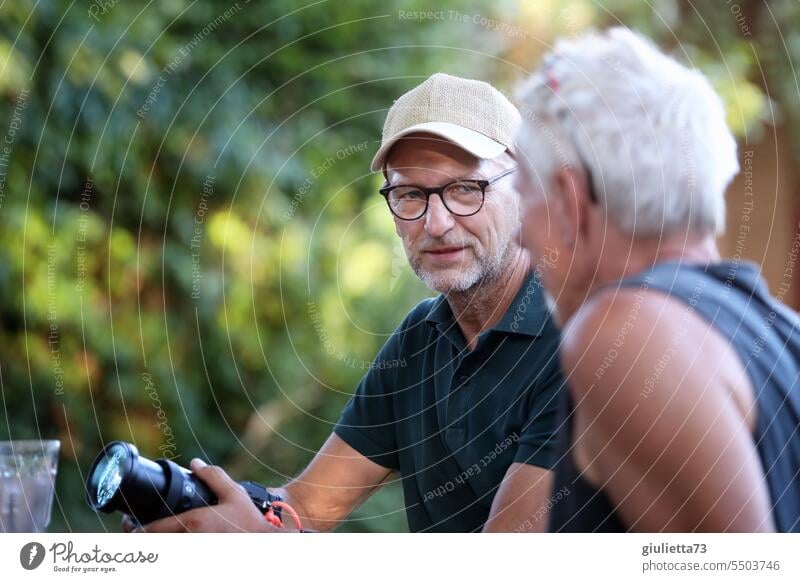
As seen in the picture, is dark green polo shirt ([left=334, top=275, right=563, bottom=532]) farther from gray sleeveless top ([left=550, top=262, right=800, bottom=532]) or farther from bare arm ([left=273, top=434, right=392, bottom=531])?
gray sleeveless top ([left=550, top=262, right=800, bottom=532])

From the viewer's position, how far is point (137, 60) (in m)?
1.68

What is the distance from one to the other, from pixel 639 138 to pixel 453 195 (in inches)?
13.0

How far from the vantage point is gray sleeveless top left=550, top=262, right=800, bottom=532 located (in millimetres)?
739

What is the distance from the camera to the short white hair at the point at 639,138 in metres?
0.79

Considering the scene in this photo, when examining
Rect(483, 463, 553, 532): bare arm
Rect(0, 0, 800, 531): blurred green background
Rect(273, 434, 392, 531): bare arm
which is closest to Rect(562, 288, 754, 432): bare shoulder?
Rect(483, 463, 553, 532): bare arm

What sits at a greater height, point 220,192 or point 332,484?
point 220,192

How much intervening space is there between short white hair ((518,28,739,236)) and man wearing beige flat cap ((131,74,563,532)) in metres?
0.24

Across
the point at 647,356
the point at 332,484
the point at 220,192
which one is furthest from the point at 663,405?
the point at 220,192

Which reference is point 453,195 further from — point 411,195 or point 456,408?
point 456,408

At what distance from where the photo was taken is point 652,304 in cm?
71

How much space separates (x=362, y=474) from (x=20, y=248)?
76 centimetres

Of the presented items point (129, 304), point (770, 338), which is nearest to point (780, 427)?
point (770, 338)

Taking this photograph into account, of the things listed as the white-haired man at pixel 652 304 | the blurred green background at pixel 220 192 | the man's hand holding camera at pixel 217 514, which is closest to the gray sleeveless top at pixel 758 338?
the white-haired man at pixel 652 304
